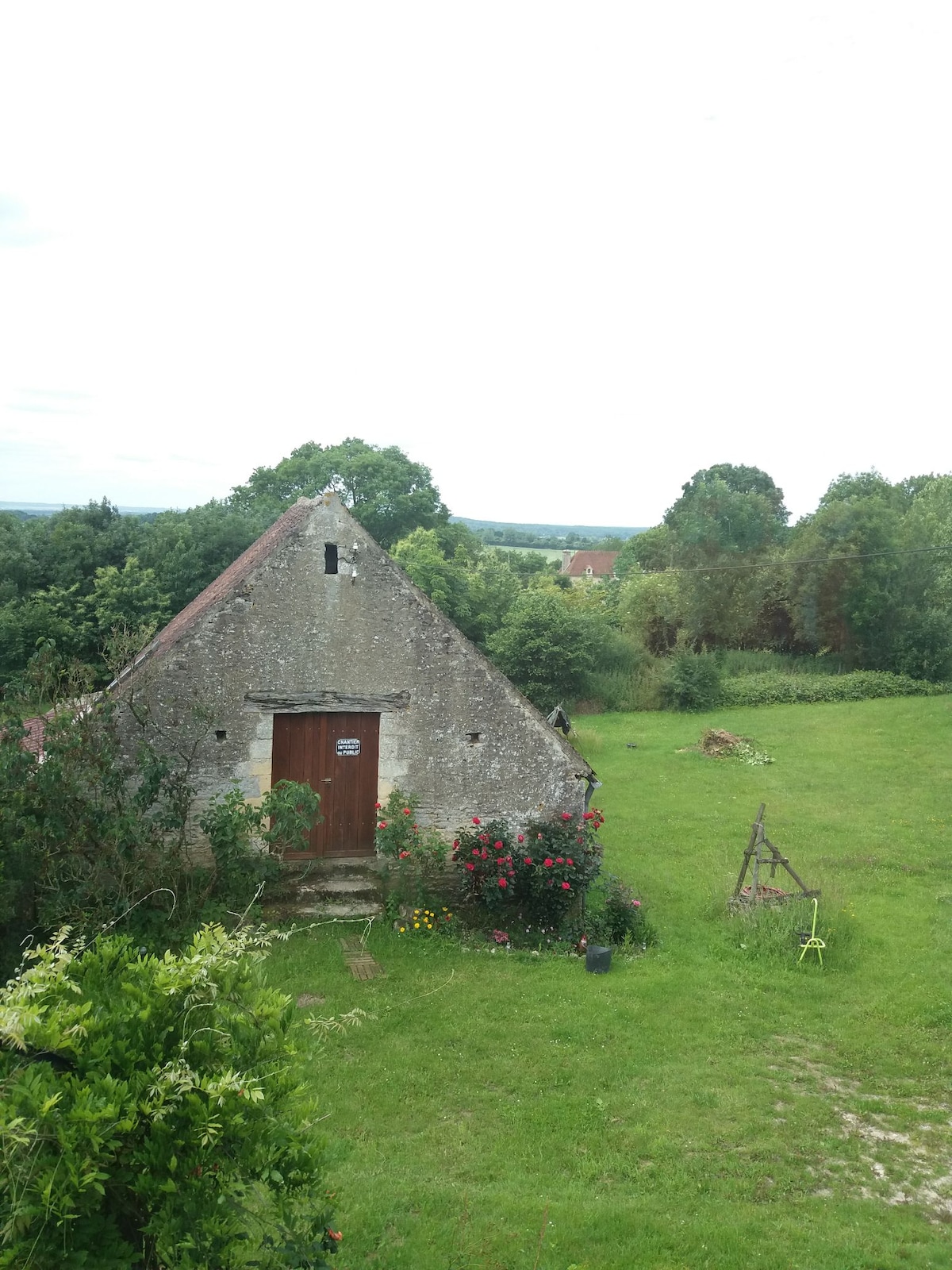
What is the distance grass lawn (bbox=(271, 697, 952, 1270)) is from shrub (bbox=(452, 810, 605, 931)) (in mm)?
768

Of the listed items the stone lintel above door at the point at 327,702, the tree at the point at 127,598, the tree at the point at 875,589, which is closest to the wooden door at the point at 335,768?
the stone lintel above door at the point at 327,702

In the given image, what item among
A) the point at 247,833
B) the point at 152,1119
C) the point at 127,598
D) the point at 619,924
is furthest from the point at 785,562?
the point at 152,1119

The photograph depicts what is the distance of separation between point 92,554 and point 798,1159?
22.9 metres

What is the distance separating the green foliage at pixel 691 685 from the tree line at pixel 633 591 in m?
0.51

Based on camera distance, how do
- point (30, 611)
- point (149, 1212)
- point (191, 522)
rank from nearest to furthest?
1. point (149, 1212)
2. point (30, 611)
3. point (191, 522)

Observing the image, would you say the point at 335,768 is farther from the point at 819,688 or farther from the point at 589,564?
the point at 589,564

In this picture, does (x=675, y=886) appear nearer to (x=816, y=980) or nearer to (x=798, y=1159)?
(x=816, y=980)

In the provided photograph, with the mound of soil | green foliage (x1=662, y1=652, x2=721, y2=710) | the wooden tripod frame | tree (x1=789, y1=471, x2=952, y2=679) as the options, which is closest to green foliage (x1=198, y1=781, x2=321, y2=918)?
the wooden tripod frame

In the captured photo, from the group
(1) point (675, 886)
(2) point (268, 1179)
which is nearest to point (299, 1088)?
(2) point (268, 1179)

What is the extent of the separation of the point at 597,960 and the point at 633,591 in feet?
82.4

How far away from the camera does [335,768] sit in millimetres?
11023

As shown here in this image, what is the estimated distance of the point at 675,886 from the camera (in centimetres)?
1297

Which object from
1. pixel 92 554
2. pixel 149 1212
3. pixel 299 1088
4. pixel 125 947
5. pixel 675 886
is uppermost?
pixel 92 554

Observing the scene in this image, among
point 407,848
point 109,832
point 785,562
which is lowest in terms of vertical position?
point 407,848
